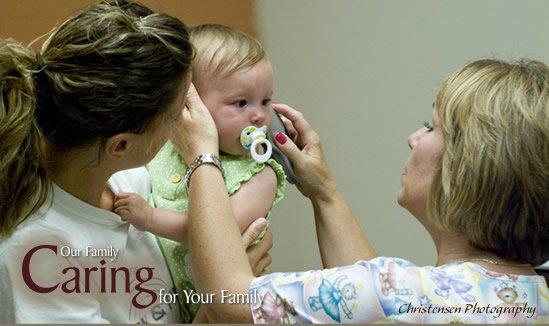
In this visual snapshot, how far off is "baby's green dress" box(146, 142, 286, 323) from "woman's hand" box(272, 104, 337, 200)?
4 cm

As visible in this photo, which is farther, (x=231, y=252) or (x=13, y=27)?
(x=13, y=27)

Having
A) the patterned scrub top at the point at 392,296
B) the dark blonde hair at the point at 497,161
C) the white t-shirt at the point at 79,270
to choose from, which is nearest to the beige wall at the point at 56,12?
the white t-shirt at the point at 79,270

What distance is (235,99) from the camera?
148cm

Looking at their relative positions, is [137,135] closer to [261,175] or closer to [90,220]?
[90,220]

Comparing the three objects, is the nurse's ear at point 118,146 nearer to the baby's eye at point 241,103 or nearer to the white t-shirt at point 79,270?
the white t-shirt at point 79,270

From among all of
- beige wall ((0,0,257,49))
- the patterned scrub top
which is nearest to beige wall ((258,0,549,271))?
beige wall ((0,0,257,49))

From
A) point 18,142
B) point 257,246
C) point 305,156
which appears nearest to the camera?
point 18,142

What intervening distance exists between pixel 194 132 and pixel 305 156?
26 cm

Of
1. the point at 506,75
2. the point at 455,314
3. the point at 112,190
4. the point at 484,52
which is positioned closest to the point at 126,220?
the point at 112,190

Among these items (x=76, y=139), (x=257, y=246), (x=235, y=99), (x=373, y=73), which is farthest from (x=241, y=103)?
(x=373, y=73)

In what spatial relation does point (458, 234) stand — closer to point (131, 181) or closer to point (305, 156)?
point (305, 156)

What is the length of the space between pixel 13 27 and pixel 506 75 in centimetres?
132

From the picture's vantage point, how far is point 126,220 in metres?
1.34

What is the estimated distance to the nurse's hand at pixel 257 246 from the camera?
1408 millimetres
